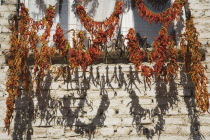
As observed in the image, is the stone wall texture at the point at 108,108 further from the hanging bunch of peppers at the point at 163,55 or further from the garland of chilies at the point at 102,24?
the garland of chilies at the point at 102,24

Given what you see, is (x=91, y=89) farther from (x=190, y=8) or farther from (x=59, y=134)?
(x=190, y=8)

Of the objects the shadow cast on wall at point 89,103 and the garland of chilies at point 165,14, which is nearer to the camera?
the shadow cast on wall at point 89,103

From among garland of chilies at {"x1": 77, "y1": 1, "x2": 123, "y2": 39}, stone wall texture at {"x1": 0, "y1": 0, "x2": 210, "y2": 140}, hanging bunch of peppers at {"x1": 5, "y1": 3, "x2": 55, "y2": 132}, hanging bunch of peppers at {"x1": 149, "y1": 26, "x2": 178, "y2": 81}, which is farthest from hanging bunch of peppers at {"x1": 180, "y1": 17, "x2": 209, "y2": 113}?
hanging bunch of peppers at {"x1": 5, "y1": 3, "x2": 55, "y2": 132}

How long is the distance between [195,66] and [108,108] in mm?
1587

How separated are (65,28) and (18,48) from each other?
113 centimetres

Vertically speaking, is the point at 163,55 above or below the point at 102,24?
below

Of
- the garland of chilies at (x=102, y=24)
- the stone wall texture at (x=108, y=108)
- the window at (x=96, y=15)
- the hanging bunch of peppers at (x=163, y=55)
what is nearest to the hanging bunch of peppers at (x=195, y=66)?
the hanging bunch of peppers at (x=163, y=55)

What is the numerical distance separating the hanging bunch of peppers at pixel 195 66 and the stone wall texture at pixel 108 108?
0.35m

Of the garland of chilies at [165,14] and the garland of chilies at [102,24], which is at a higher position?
the garland of chilies at [165,14]

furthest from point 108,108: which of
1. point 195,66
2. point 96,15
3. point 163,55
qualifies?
point 96,15

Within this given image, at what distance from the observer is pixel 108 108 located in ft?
17.6

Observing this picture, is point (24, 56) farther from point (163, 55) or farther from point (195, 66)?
point (195, 66)

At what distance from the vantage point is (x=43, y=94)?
5.41 metres

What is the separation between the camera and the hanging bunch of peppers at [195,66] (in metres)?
4.97
